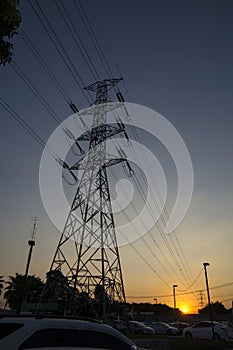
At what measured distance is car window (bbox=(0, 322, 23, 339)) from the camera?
4426mm

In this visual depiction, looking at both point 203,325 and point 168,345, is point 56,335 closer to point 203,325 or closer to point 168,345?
point 168,345

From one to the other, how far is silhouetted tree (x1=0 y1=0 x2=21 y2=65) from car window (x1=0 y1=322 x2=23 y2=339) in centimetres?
385

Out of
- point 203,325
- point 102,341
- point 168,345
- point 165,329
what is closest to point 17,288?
point 165,329

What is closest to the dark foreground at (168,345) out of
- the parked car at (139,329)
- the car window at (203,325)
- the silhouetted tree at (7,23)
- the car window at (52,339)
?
the car window at (203,325)

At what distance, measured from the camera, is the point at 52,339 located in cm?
461

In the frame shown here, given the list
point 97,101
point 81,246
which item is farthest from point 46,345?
point 97,101

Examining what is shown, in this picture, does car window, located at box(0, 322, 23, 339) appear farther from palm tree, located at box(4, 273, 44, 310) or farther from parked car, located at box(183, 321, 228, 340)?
palm tree, located at box(4, 273, 44, 310)

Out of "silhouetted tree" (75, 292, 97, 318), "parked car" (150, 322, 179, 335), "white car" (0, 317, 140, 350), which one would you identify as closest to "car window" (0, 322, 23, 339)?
"white car" (0, 317, 140, 350)

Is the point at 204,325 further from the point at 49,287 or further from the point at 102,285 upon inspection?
the point at 49,287

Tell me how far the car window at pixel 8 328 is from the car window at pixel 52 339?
255mm

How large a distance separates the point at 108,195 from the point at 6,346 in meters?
19.3

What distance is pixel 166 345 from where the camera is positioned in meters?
15.7

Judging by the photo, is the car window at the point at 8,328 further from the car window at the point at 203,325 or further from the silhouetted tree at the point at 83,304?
the car window at the point at 203,325

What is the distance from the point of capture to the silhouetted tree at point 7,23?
4617 mm
